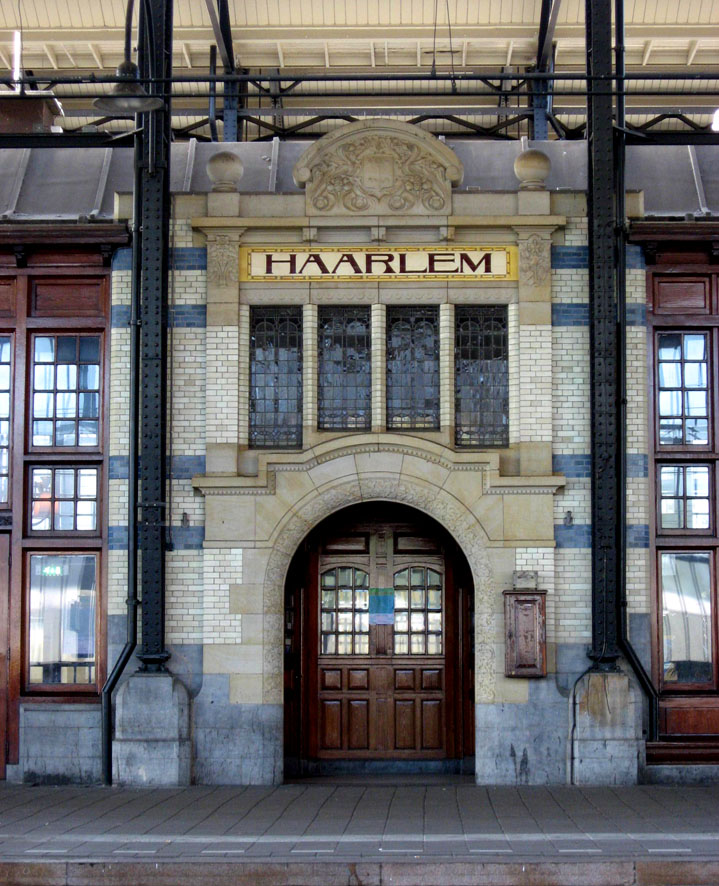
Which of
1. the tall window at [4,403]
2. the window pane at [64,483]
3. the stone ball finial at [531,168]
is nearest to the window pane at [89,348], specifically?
the tall window at [4,403]

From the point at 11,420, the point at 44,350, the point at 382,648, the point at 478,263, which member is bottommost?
the point at 382,648

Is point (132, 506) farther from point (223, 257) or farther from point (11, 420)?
point (223, 257)

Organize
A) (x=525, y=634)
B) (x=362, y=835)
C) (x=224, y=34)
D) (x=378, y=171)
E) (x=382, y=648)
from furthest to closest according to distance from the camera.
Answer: (x=224, y=34) < (x=382, y=648) < (x=378, y=171) < (x=525, y=634) < (x=362, y=835)

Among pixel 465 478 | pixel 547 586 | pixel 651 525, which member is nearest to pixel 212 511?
pixel 465 478

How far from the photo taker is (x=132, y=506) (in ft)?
46.7

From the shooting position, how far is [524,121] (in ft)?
67.5

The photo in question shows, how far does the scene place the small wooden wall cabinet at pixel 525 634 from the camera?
45.9 ft

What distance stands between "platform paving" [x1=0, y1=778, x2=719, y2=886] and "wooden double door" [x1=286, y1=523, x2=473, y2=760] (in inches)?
61.4

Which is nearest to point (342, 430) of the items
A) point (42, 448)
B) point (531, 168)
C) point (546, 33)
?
point (42, 448)

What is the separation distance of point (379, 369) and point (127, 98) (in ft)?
14.6

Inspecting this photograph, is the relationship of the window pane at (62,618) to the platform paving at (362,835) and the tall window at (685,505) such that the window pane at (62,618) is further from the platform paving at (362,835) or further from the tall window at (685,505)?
the tall window at (685,505)

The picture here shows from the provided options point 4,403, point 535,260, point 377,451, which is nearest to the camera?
point 377,451

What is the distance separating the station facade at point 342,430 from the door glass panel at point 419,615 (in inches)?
36.6

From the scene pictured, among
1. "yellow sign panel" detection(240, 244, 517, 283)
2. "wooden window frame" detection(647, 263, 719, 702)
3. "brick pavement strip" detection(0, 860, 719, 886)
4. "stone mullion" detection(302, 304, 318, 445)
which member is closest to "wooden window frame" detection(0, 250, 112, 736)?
"yellow sign panel" detection(240, 244, 517, 283)
